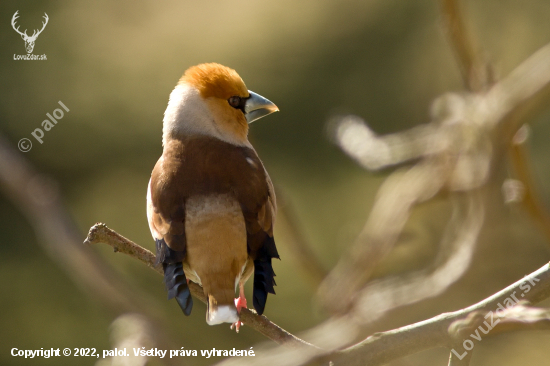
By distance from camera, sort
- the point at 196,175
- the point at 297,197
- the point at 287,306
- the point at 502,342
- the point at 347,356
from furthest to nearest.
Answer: the point at 297,197
the point at 287,306
the point at 502,342
the point at 196,175
the point at 347,356

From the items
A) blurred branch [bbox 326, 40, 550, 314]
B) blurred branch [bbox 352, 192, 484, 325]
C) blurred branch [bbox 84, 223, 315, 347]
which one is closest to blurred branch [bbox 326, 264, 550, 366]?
blurred branch [bbox 84, 223, 315, 347]

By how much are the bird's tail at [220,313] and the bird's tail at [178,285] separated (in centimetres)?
7

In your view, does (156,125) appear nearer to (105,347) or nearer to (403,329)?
(105,347)

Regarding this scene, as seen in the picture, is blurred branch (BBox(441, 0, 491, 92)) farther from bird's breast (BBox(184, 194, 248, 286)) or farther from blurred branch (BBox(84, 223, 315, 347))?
blurred branch (BBox(84, 223, 315, 347))

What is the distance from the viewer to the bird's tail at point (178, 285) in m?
2.21

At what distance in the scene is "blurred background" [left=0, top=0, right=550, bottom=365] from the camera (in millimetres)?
6156

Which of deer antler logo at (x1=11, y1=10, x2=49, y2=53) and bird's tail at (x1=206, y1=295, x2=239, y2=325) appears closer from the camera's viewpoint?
bird's tail at (x1=206, y1=295, x2=239, y2=325)

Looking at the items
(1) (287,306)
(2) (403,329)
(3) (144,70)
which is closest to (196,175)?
(2) (403,329)

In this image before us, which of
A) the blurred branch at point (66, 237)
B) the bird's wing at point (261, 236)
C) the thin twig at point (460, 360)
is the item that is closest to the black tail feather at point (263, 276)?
the bird's wing at point (261, 236)

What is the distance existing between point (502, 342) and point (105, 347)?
354 cm

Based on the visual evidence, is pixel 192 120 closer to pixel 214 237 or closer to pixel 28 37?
pixel 214 237

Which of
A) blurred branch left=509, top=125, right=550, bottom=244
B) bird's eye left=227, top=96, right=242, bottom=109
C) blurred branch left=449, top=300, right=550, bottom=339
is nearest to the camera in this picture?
blurred branch left=449, top=300, right=550, bottom=339

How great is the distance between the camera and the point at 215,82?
9.57ft

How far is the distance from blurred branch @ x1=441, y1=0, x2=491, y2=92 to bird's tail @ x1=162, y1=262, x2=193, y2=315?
1287 millimetres
